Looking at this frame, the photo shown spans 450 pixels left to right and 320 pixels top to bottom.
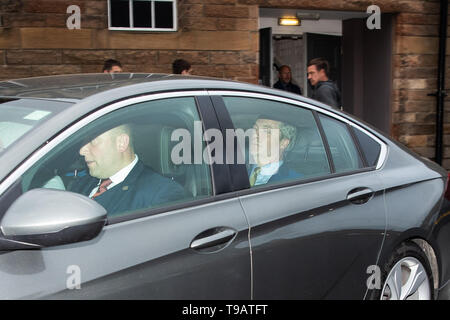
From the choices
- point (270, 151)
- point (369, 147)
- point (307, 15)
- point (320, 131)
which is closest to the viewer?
point (270, 151)

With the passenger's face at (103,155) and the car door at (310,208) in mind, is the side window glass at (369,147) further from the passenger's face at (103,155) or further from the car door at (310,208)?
the passenger's face at (103,155)

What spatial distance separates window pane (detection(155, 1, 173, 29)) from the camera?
8836 millimetres

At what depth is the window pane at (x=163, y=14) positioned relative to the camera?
8836 mm

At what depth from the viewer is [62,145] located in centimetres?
230

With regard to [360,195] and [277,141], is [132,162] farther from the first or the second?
[360,195]

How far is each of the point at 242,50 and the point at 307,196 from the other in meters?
6.52

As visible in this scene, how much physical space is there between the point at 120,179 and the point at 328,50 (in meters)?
9.96

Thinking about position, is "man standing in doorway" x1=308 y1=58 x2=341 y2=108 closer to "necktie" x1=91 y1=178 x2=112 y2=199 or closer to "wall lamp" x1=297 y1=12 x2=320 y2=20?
"wall lamp" x1=297 y1=12 x2=320 y2=20

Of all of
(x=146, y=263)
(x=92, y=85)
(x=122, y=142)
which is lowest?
(x=146, y=263)

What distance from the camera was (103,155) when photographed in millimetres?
2600

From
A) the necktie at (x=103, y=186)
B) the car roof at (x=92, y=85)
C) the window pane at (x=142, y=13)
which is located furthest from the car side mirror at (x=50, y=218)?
the window pane at (x=142, y=13)

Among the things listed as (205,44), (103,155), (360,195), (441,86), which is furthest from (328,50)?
(103,155)
